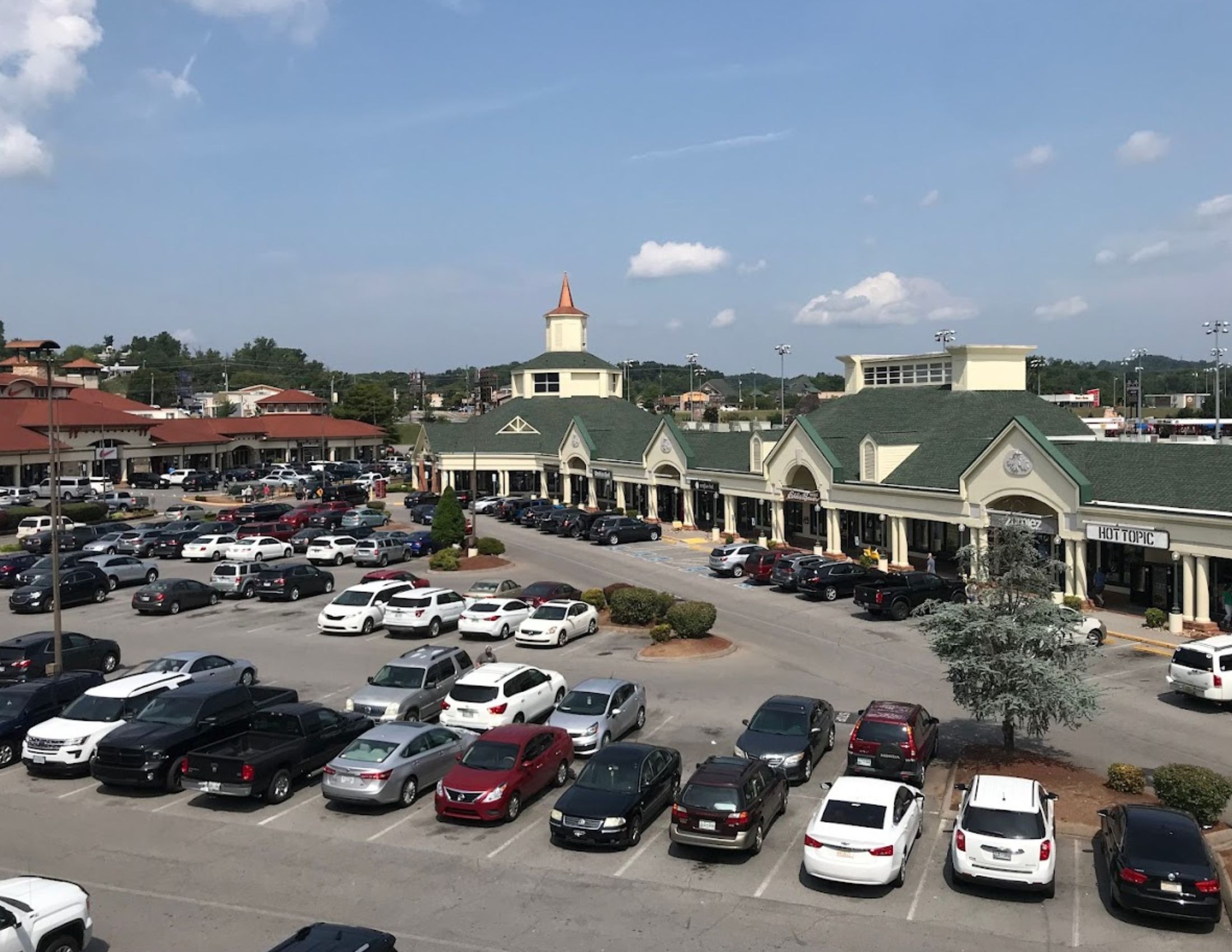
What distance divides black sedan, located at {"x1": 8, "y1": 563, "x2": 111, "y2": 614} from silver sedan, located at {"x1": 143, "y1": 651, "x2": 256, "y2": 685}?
14271 millimetres

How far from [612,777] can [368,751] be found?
178 inches

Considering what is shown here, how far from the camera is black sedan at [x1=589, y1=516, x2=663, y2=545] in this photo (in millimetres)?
57875

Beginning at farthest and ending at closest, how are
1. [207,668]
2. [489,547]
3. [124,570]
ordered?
1. [489,547]
2. [124,570]
3. [207,668]

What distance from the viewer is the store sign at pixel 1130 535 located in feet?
110

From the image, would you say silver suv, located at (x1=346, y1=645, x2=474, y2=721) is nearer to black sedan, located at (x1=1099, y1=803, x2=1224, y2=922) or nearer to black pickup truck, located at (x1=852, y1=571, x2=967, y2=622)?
black sedan, located at (x1=1099, y1=803, x2=1224, y2=922)

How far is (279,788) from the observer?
1975 cm

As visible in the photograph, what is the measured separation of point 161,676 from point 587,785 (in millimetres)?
11934

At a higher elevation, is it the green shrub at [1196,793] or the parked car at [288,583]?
the parked car at [288,583]

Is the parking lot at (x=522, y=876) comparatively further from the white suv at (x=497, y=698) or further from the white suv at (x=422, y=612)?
the white suv at (x=422, y=612)

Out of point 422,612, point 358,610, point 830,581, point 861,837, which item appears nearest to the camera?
point 861,837

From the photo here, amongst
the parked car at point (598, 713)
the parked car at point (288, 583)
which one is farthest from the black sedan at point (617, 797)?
the parked car at point (288, 583)

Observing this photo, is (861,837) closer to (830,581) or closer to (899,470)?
(830,581)

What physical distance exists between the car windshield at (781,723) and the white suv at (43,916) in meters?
12.1

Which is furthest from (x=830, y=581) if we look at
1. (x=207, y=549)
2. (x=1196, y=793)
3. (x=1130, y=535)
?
(x=207, y=549)
